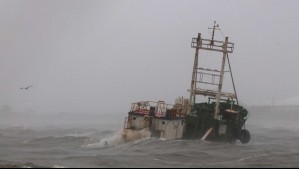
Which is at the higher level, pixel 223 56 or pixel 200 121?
pixel 223 56

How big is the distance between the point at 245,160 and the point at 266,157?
2.47 meters

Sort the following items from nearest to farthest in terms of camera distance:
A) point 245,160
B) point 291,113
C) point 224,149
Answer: point 245,160, point 224,149, point 291,113

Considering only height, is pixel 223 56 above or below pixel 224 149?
above

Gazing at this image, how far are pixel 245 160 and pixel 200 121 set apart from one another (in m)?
13.2

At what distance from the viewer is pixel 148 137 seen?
1647 inches

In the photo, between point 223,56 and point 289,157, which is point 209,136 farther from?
point 289,157

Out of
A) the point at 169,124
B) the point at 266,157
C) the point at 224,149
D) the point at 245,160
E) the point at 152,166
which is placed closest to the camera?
the point at 152,166

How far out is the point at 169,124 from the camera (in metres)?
41.5

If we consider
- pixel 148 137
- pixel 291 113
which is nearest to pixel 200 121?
pixel 148 137

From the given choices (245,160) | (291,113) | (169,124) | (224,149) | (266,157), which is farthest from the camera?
(291,113)

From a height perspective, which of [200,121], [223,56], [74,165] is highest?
[223,56]

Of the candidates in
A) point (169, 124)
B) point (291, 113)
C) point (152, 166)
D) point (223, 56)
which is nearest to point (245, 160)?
point (152, 166)

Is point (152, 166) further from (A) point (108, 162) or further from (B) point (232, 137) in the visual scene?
(B) point (232, 137)

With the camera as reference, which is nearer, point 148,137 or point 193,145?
point 193,145
